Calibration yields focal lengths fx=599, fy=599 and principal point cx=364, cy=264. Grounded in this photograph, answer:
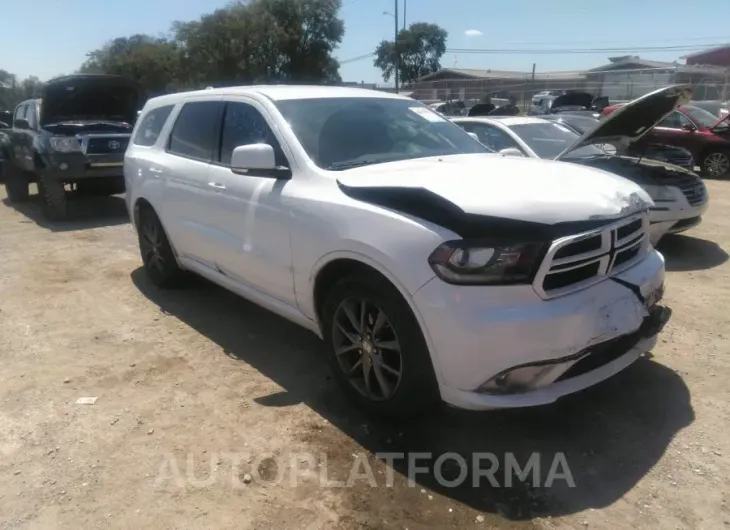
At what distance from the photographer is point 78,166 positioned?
9.14m

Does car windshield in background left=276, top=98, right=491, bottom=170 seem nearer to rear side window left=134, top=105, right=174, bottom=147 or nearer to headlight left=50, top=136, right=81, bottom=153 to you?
rear side window left=134, top=105, right=174, bottom=147

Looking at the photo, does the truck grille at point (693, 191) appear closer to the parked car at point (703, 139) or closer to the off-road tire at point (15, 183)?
the parked car at point (703, 139)

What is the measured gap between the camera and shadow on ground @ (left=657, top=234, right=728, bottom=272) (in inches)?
249

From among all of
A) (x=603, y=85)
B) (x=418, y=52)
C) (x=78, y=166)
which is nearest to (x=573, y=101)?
(x=603, y=85)

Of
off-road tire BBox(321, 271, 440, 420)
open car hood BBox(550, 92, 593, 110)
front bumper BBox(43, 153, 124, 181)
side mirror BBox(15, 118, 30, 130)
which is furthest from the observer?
open car hood BBox(550, 92, 593, 110)

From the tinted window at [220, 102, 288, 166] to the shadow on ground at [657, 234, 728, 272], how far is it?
445 centimetres

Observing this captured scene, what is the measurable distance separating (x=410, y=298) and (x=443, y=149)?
1.61 metres

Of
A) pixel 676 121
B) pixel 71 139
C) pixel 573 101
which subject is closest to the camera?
pixel 71 139

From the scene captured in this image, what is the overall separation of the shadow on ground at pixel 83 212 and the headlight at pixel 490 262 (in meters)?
7.77

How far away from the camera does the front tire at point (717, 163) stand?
1309cm

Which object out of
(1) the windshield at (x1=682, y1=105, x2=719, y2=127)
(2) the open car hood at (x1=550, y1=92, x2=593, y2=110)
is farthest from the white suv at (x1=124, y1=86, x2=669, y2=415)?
(2) the open car hood at (x1=550, y1=92, x2=593, y2=110)

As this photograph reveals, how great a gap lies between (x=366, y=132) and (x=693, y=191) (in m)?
4.40

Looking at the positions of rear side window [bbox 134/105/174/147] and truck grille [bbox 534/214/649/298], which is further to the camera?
rear side window [bbox 134/105/174/147]

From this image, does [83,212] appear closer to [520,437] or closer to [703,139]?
[520,437]
